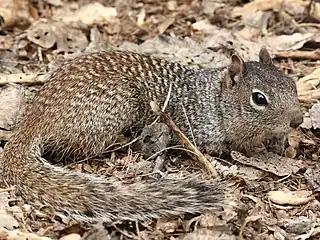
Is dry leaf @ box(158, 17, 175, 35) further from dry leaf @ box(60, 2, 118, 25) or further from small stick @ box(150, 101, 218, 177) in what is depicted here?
small stick @ box(150, 101, 218, 177)

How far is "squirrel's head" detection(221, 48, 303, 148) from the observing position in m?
5.18

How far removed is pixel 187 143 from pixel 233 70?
0.63m

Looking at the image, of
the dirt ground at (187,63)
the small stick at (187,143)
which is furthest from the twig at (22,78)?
the small stick at (187,143)

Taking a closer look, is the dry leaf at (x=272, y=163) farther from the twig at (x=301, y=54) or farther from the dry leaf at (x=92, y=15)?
the dry leaf at (x=92, y=15)

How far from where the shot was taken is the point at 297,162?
5410 mm

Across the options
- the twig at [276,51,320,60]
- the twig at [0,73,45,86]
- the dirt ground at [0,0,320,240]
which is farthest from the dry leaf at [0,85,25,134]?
the twig at [276,51,320,60]

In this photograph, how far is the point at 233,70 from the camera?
541 centimetres

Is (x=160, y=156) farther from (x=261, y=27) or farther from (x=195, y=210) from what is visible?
(x=261, y=27)

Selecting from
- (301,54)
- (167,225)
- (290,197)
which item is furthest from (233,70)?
(301,54)

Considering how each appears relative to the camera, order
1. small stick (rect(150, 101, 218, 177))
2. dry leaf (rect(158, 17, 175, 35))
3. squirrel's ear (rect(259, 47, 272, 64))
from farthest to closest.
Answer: dry leaf (rect(158, 17, 175, 35)) → squirrel's ear (rect(259, 47, 272, 64)) → small stick (rect(150, 101, 218, 177))

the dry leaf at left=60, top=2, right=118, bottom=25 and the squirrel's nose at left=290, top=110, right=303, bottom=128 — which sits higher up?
the squirrel's nose at left=290, top=110, right=303, bottom=128

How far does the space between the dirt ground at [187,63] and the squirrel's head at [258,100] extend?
0.80 feet

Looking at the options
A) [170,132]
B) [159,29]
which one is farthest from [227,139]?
[159,29]

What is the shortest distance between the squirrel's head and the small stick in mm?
395
